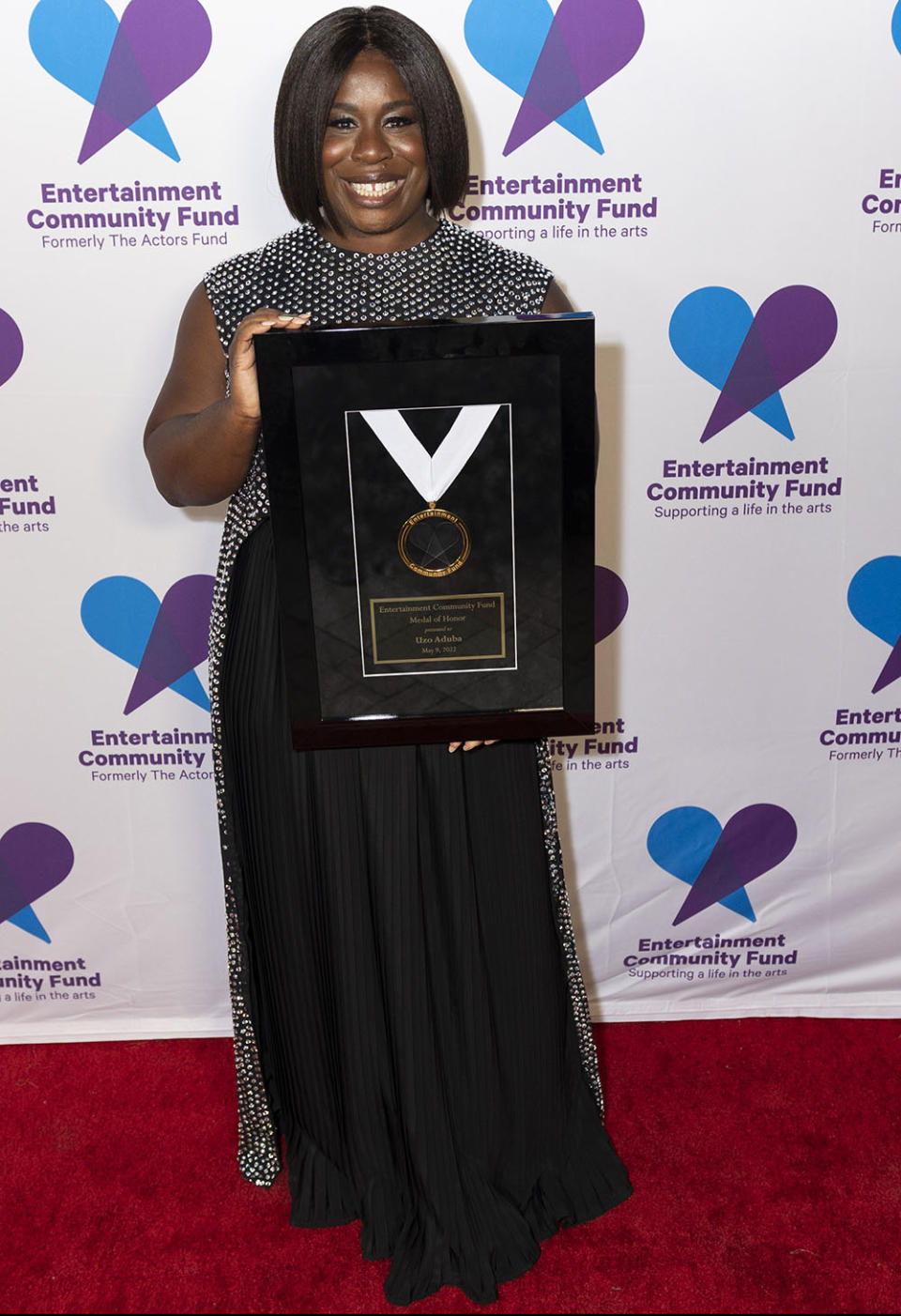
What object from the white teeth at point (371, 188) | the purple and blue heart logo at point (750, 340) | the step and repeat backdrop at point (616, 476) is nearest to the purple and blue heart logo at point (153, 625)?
the step and repeat backdrop at point (616, 476)

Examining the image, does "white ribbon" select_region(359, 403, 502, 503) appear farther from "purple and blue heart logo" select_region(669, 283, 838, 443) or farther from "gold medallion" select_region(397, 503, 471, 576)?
"purple and blue heart logo" select_region(669, 283, 838, 443)

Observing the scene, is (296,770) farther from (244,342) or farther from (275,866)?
(244,342)

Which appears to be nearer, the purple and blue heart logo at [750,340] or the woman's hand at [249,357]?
the woman's hand at [249,357]

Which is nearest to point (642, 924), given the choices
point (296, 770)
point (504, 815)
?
point (504, 815)

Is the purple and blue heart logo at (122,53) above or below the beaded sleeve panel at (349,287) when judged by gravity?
above

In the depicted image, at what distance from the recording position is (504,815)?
1609mm

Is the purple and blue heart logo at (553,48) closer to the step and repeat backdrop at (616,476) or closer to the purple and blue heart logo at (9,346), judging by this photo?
the step and repeat backdrop at (616,476)

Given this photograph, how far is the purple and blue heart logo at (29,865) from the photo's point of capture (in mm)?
2207

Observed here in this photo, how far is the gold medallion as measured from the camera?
131 cm

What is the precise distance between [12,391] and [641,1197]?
164cm

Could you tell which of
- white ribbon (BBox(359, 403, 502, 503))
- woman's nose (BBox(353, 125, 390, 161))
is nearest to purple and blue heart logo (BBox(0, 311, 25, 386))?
woman's nose (BBox(353, 125, 390, 161))

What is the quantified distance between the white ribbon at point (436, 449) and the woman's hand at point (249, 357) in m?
0.14

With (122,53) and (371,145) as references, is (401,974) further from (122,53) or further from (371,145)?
(122,53)

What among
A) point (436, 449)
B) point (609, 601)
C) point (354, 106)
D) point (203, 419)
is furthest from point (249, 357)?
point (609, 601)
